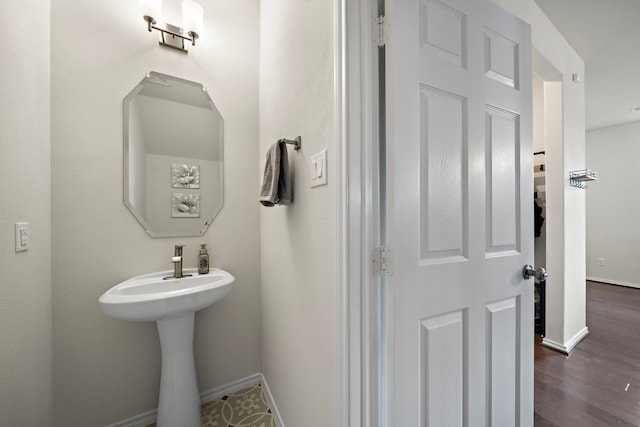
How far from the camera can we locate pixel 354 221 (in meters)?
0.79

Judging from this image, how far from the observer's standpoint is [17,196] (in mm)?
924

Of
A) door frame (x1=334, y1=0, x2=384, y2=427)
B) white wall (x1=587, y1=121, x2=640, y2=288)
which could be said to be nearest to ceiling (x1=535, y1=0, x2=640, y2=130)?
white wall (x1=587, y1=121, x2=640, y2=288)

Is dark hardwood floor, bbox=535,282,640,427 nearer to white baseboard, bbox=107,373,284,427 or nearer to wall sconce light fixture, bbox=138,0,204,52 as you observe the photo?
white baseboard, bbox=107,373,284,427

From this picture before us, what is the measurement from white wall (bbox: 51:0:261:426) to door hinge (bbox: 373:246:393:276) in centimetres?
112

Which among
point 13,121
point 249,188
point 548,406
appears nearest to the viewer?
point 13,121

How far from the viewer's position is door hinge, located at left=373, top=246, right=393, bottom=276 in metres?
0.79

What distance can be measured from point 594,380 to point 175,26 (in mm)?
3576

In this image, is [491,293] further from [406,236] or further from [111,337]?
[111,337]

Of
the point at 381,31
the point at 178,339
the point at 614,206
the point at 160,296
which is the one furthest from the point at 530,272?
the point at 614,206

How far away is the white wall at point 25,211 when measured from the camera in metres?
0.86

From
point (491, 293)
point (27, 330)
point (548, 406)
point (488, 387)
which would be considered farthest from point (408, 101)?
point (548, 406)

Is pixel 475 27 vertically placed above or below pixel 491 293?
above

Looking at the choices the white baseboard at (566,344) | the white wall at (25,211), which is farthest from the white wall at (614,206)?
the white wall at (25,211)

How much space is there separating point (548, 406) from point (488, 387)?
0.99 metres
